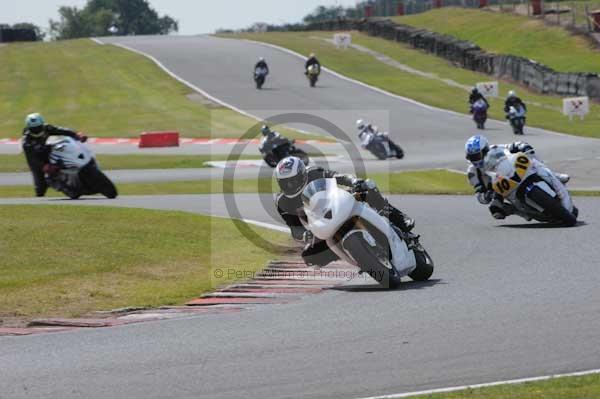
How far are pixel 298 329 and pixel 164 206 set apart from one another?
11.3 meters

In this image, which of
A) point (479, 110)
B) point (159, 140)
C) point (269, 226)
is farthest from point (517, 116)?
point (269, 226)

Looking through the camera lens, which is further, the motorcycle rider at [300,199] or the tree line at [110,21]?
the tree line at [110,21]

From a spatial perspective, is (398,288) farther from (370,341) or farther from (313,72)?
(313,72)

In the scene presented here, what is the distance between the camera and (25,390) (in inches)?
285

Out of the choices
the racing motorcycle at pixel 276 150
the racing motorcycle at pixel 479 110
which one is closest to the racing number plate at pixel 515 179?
the racing motorcycle at pixel 276 150

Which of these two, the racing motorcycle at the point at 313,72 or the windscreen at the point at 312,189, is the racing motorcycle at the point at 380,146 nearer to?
the racing motorcycle at the point at 313,72

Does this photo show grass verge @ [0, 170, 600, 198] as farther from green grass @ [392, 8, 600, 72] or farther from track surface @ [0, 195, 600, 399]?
green grass @ [392, 8, 600, 72]

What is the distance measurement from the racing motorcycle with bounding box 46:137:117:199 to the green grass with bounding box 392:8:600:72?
37.4 m

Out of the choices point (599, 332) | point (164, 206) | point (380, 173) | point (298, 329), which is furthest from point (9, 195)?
point (599, 332)

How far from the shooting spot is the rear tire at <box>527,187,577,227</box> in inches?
609

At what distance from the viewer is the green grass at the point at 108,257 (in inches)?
438

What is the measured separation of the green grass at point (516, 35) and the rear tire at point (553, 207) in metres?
40.3

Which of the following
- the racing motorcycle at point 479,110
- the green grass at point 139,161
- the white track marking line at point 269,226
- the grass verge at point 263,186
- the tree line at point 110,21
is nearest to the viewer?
the white track marking line at point 269,226

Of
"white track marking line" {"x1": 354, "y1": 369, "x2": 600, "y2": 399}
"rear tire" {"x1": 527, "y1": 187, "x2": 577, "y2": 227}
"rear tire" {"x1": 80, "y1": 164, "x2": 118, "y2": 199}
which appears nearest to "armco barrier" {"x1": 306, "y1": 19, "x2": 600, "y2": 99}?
"rear tire" {"x1": 80, "y1": 164, "x2": 118, "y2": 199}
